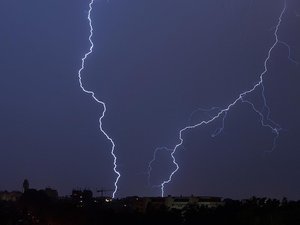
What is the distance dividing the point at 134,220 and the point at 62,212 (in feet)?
30.2

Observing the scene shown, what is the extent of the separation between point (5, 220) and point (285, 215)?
15.7m

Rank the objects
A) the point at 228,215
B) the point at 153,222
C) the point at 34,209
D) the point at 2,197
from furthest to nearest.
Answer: the point at 2,197 → the point at 34,209 → the point at 153,222 → the point at 228,215

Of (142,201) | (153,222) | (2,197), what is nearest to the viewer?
(153,222)

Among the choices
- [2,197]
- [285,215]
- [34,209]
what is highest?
[2,197]

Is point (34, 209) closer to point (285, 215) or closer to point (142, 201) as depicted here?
point (142, 201)

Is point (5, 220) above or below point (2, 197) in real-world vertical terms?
below

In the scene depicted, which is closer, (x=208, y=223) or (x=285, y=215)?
(x=285, y=215)

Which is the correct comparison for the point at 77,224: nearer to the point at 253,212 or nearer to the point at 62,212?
the point at 62,212

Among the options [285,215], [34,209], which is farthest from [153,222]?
[34,209]

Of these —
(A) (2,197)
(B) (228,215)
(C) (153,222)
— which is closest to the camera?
(B) (228,215)

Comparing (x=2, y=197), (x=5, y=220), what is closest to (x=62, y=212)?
(x=5, y=220)

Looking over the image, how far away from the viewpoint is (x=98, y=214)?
52.5m

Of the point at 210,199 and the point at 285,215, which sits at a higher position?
the point at 210,199

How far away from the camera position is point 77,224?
4841 centimetres
